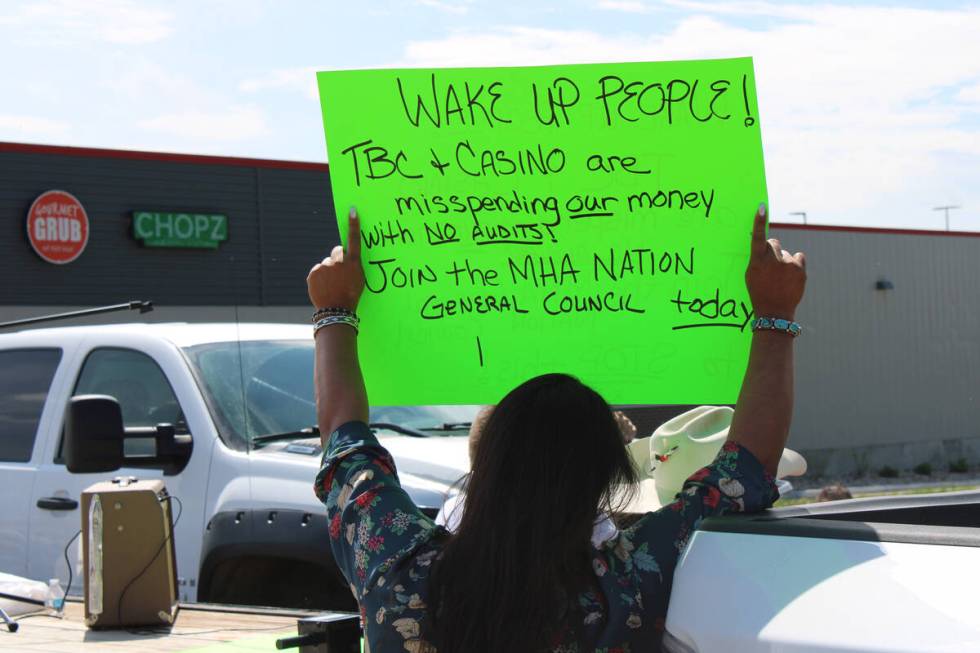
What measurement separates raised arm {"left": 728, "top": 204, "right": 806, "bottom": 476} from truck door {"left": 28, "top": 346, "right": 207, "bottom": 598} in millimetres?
3760

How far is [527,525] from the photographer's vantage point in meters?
2.23

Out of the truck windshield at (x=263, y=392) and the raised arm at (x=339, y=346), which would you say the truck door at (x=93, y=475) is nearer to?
the truck windshield at (x=263, y=392)

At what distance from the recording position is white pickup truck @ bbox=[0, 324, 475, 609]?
5.56 meters

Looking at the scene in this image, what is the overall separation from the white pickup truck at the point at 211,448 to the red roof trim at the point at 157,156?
1294 cm

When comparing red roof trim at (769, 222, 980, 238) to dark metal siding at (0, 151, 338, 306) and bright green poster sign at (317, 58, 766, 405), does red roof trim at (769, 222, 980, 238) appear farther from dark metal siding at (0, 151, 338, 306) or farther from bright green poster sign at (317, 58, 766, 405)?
bright green poster sign at (317, 58, 766, 405)

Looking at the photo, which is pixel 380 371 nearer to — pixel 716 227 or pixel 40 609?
pixel 716 227

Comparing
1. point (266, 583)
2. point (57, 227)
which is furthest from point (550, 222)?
point (57, 227)

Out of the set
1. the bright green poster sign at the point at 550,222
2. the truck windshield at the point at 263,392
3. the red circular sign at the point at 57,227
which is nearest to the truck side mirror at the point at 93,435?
the truck windshield at the point at 263,392

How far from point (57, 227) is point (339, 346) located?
57.2 ft

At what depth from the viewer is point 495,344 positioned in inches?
118

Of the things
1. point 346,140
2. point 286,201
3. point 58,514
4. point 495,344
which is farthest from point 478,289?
point 286,201

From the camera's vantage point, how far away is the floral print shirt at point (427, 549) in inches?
89.4


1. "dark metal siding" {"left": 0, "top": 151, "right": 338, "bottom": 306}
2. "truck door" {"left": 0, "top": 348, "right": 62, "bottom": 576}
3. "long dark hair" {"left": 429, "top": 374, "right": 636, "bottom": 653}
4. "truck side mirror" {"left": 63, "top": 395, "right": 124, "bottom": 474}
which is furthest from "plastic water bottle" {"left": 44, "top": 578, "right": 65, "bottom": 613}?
"dark metal siding" {"left": 0, "top": 151, "right": 338, "bottom": 306}

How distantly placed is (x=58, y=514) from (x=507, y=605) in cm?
462
